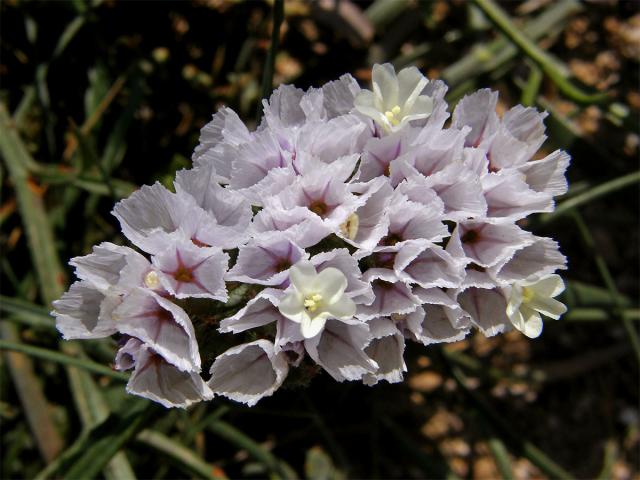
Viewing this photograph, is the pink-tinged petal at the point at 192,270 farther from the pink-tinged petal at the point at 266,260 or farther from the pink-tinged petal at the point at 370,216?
the pink-tinged petal at the point at 370,216

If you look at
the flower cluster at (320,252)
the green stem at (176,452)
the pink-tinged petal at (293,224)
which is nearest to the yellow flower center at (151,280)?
the flower cluster at (320,252)

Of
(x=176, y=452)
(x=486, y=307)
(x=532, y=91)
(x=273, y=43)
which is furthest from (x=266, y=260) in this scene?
(x=532, y=91)

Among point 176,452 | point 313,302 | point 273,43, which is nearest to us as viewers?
point 313,302

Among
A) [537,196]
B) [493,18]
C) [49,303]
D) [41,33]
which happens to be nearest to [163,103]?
[41,33]

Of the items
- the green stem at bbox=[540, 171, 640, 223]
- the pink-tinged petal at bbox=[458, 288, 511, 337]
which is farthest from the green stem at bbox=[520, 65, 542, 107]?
the pink-tinged petal at bbox=[458, 288, 511, 337]

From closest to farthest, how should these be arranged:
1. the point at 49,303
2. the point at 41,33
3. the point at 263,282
Answer: 1. the point at 263,282
2. the point at 49,303
3. the point at 41,33

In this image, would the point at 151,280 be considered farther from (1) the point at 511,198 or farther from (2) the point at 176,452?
(2) the point at 176,452

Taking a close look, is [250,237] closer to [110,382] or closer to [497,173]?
[497,173]

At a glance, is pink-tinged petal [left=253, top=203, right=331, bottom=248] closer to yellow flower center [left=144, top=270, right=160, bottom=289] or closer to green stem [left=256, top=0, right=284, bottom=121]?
yellow flower center [left=144, top=270, right=160, bottom=289]
